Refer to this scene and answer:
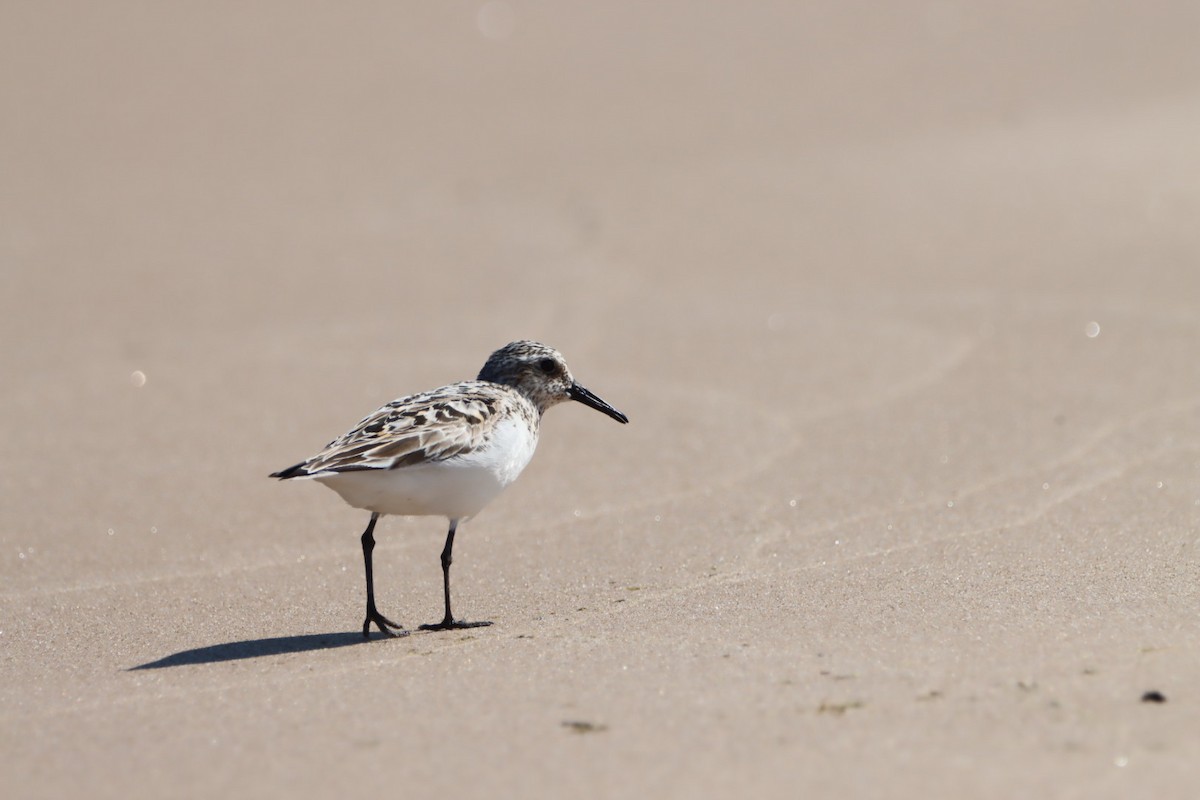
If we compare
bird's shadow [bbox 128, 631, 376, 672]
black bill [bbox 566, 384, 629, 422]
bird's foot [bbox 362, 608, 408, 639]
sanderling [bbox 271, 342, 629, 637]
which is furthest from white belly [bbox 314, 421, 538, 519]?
black bill [bbox 566, 384, 629, 422]

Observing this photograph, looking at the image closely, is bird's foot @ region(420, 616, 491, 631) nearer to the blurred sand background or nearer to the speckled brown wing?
the blurred sand background

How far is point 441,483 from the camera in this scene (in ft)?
16.0

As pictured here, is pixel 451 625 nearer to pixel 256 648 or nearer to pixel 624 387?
pixel 256 648

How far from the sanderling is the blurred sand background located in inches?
17.3

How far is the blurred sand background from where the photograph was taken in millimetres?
3621

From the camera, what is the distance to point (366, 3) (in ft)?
43.4

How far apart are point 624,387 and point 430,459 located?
2948 mm

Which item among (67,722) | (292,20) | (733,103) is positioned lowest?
(67,722)

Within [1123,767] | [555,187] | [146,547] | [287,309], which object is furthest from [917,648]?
[555,187]

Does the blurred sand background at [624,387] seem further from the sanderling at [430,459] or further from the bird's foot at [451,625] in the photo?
the sanderling at [430,459]

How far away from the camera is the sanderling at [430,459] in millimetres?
4699

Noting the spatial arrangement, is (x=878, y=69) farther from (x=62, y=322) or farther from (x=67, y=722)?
(x=67, y=722)

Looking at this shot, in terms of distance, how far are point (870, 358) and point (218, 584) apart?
12.6 feet

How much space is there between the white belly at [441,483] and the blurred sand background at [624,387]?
47 cm
